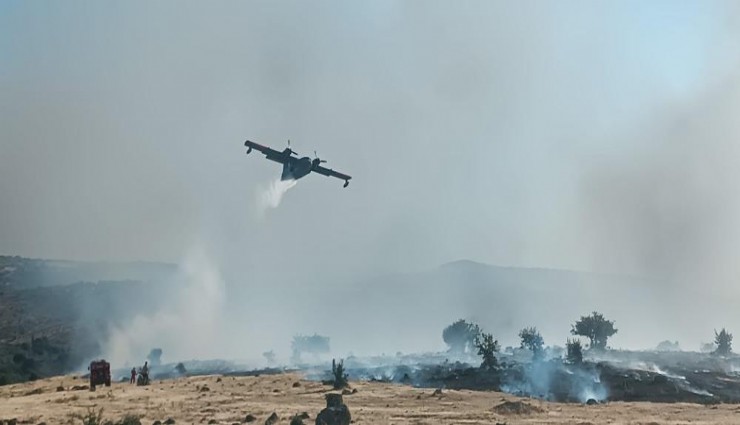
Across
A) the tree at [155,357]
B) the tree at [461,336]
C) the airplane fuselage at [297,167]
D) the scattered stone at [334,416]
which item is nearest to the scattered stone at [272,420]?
the scattered stone at [334,416]

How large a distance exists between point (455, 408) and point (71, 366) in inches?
4444

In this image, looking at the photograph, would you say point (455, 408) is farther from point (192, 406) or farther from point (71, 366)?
point (71, 366)

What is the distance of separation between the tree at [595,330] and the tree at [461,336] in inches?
1137

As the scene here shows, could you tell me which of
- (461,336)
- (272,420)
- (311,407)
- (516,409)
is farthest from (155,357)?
(272,420)

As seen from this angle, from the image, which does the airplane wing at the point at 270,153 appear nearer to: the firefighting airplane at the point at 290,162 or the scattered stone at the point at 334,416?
the firefighting airplane at the point at 290,162

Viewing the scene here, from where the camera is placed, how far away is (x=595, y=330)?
15125cm

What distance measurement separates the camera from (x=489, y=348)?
99.2 meters

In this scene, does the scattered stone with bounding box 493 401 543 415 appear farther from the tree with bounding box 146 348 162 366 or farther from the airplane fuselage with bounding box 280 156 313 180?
the tree with bounding box 146 348 162 366

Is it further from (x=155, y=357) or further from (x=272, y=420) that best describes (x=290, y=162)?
(x=155, y=357)

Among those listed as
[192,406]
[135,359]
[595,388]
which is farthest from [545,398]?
[135,359]

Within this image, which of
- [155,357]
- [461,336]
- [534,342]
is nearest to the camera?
[534,342]

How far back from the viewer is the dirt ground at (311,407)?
2111 inches

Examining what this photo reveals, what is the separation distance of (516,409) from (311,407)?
53.9 feet

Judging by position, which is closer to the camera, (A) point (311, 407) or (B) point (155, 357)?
(A) point (311, 407)
